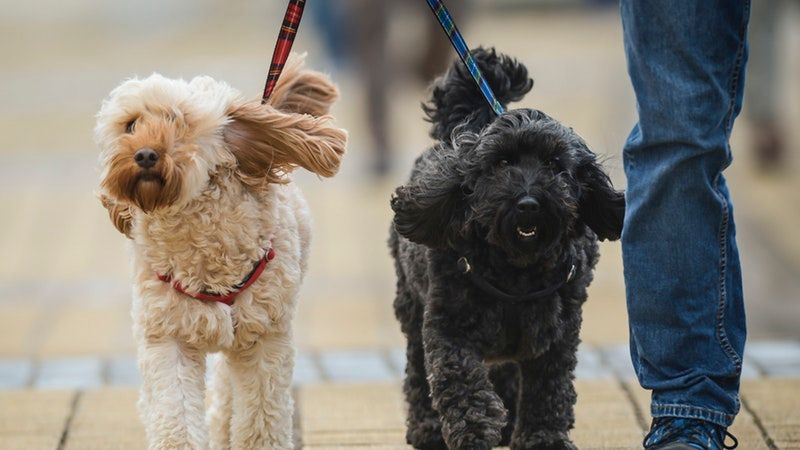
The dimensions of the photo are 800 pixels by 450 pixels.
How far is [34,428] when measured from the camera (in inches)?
195

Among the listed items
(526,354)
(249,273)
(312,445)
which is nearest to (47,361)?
(312,445)

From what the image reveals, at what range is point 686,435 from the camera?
3836 mm

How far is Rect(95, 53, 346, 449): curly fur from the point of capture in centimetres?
396

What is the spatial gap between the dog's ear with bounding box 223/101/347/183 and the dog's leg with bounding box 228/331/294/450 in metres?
0.49

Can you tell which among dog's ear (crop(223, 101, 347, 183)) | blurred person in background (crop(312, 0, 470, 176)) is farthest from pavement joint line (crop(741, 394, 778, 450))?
blurred person in background (crop(312, 0, 470, 176))

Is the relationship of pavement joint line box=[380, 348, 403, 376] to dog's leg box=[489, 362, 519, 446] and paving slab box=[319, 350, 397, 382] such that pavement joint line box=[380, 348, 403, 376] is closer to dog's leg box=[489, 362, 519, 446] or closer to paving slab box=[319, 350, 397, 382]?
paving slab box=[319, 350, 397, 382]

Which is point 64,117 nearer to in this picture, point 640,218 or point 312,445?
point 312,445

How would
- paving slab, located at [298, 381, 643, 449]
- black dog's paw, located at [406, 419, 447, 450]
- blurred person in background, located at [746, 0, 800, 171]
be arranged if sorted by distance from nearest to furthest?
1. black dog's paw, located at [406, 419, 447, 450]
2. paving slab, located at [298, 381, 643, 449]
3. blurred person in background, located at [746, 0, 800, 171]

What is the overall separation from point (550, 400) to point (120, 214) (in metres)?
1.39

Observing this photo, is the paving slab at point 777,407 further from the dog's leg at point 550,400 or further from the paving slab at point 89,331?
the paving slab at point 89,331

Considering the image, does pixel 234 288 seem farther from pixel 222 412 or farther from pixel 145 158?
pixel 222 412

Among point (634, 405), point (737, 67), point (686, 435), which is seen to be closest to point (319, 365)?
point (634, 405)

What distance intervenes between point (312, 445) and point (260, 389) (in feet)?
1.88

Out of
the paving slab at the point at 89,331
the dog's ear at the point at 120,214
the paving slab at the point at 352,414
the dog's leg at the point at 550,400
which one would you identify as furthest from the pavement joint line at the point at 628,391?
the paving slab at the point at 89,331
